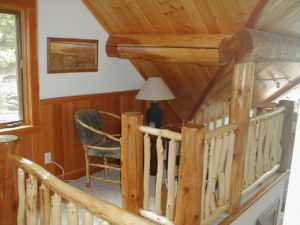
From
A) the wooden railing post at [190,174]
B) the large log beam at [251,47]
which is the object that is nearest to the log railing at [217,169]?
the wooden railing post at [190,174]

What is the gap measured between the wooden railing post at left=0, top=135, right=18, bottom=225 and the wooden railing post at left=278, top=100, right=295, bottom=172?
2.91 meters

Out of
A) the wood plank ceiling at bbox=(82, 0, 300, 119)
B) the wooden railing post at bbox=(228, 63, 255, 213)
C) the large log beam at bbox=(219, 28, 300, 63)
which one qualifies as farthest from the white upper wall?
the wooden railing post at bbox=(228, 63, 255, 213)

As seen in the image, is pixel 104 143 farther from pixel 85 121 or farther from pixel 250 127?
pixel 250 127

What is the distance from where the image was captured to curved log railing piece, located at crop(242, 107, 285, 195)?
3004 millimetres

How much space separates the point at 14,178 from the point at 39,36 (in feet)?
5.92

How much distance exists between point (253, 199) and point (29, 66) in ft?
8.55

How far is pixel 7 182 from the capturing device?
6.09ft

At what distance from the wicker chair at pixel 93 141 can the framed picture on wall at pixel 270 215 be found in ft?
5.12

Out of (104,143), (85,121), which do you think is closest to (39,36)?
(85,121)

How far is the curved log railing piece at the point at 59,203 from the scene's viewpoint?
1290 mm

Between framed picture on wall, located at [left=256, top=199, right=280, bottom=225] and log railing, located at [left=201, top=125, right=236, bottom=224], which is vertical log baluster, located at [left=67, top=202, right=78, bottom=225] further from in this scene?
framed picture on wall, located at [left=256, top=199, right=280, bottom=225]

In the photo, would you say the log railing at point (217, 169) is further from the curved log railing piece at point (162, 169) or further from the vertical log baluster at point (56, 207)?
the vertical log baluster at point (56, 207)

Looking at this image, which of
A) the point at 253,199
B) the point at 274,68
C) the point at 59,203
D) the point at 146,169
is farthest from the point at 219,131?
the point at 274,68

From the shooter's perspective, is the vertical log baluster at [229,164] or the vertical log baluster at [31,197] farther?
the vertical log baluster at [229,164]
